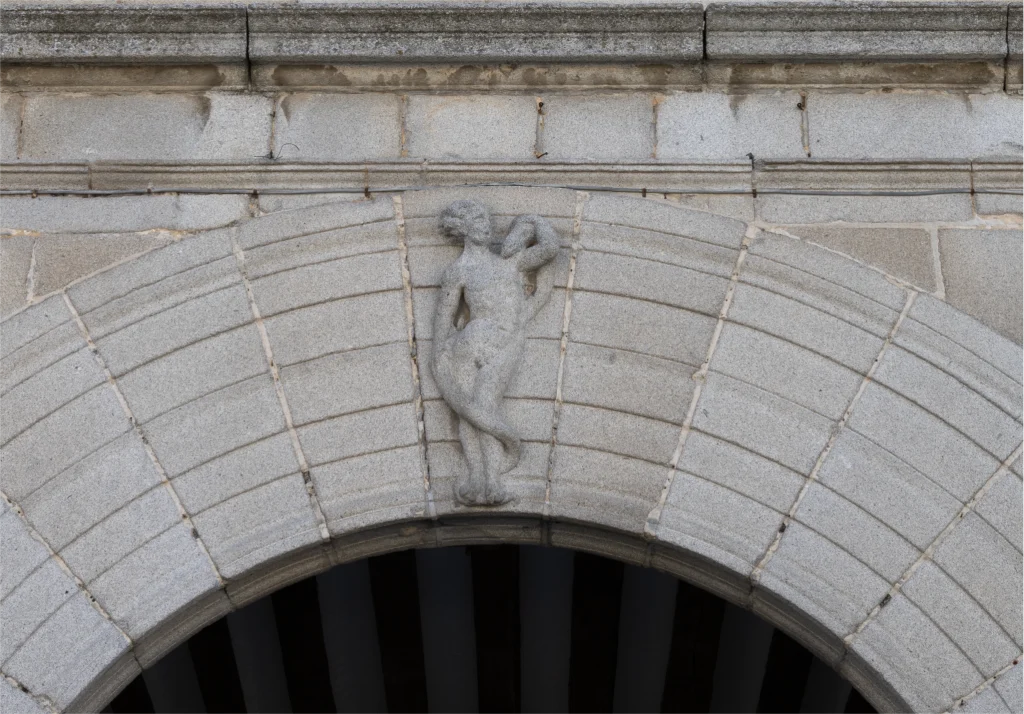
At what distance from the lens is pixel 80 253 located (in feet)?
19.7

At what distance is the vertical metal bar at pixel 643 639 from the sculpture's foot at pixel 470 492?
2569mm

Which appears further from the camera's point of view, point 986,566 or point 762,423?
point 762,423

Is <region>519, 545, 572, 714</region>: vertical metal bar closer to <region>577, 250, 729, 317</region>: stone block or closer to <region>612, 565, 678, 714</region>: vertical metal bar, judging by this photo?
<region>612, 565, 678, 714</region>: vertical metal bar

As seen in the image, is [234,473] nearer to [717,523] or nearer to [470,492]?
[470,492]

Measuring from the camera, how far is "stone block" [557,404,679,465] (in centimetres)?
566

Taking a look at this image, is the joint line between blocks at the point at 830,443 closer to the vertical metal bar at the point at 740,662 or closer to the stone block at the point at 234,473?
the stone block at the point at 234,473

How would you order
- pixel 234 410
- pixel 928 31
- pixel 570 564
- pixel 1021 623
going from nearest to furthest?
1. pixel 1021 623
2. pixel 234 410
3. pixel 928 31
4. pixel 570 564

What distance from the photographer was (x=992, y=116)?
20.4 feet

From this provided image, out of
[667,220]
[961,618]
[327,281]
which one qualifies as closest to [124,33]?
[327,281]

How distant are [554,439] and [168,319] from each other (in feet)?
4.57

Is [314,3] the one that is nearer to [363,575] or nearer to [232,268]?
[232,268]

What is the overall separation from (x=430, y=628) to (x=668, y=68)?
10.8 ft

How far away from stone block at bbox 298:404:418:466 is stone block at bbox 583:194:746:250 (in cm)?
97

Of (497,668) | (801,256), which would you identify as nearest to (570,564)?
(497,668)
